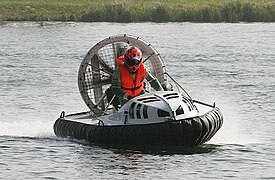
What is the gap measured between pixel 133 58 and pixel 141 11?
37.6m

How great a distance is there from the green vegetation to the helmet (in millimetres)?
35450

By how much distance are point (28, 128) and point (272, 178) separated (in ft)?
23.9

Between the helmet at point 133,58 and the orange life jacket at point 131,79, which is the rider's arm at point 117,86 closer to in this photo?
the orange life jacket at point 131,79

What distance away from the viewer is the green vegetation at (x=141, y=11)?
Result: 182ft

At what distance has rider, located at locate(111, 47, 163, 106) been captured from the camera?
19812 millimetres

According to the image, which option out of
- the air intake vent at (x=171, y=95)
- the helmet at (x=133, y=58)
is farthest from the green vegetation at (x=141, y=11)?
the air intake vent at (x=171, y=95)

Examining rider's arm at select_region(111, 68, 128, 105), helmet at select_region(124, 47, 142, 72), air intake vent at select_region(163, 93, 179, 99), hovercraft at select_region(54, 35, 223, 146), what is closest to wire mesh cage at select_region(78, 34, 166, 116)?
hovercraft at select_region(54, 35, 223, 146)

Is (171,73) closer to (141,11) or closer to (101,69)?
(101,69)

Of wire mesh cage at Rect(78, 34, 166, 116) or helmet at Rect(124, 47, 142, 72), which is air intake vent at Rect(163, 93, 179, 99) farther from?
wire mesh cage at Rect(78, 34, 166, 116)

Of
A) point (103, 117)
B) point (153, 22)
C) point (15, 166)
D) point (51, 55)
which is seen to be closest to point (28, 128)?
point (103, 117)

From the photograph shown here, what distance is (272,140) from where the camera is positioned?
820 inches

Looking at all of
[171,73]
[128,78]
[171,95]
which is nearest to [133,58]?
[128,78]

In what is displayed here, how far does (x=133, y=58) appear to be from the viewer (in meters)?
19.7

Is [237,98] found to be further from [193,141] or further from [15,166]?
[15,166]
